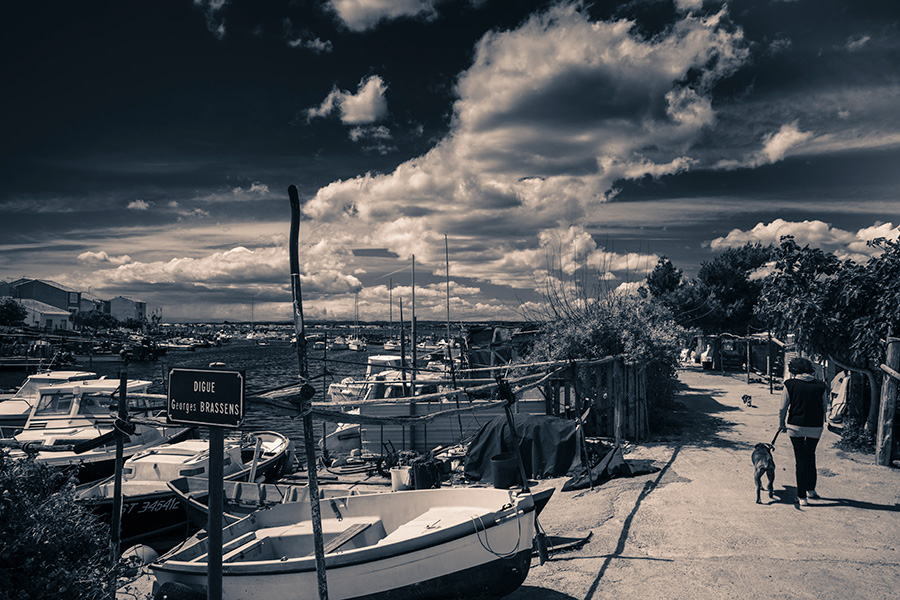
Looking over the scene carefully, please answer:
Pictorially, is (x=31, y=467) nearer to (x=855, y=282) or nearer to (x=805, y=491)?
(x=805, y=491)

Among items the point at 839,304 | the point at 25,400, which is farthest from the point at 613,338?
the point at 25,400

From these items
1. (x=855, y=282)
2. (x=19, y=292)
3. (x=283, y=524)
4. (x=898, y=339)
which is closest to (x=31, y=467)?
(x=283, y=524)

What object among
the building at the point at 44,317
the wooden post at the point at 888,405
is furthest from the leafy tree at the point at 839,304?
the building at the point at 44,317

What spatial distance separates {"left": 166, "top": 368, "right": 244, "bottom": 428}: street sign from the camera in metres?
3.76

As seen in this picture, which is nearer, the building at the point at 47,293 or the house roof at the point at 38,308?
the house roof at the point at 38,308

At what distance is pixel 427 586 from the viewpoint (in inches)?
242

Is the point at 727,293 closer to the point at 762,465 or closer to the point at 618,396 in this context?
the point at 618,396

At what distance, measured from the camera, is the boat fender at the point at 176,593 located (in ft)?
19.8

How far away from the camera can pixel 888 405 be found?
31.6ft

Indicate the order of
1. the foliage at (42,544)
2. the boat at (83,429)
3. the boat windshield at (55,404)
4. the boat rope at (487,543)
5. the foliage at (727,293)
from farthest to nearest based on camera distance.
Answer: the foliage at (727,293), the boat windshield at (55,404), the boat at (83,429), the boat rope at (487,543), the foliage at (42,544)

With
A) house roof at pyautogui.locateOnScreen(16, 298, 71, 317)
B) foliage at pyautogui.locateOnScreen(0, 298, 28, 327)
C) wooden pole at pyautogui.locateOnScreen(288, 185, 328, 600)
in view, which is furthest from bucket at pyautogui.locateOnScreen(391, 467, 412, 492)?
house roof at pyautogui.locateOnScreen(16, 298, 71, 317)

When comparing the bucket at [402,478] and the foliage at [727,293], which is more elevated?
the foliage at [727,293]

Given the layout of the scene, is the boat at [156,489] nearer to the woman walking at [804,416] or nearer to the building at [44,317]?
the woman walking at [804,416]

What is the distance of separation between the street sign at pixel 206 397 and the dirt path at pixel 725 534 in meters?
4.51
